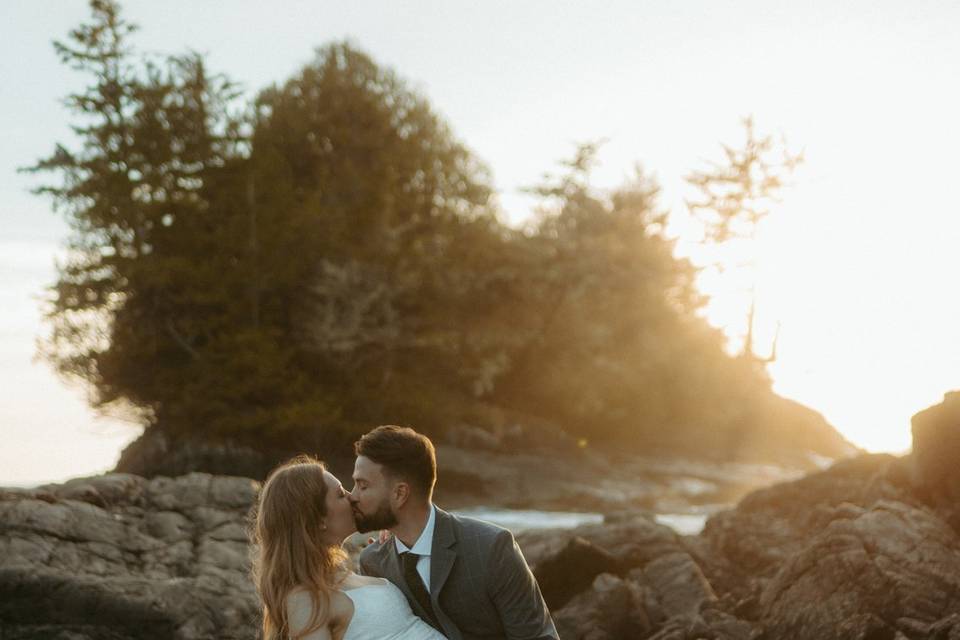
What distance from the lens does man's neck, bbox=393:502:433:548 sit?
551 centimetres

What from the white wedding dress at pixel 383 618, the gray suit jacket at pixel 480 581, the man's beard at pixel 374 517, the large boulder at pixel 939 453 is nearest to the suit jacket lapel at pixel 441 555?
the gray suit jacket at pixel 480 581

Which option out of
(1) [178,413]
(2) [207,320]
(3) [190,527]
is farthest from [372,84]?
(3) [190,527]

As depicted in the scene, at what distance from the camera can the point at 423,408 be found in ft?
114

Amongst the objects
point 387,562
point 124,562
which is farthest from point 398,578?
point 124,562

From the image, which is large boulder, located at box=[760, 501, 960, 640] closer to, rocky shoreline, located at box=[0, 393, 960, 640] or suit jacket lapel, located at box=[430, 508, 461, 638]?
rocky shoreline, located at box=[0, 393, 960, 640]

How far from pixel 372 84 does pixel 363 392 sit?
12.2m

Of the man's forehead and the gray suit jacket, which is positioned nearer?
the man's forehead

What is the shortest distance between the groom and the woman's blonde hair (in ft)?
0.92

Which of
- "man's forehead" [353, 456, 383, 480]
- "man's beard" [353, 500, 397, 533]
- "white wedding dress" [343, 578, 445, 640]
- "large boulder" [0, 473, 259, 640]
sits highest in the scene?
"man's forehead" [353, 456, 383, 480]

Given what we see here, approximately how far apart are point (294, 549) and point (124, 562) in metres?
6.01

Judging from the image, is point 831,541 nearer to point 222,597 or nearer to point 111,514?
point 222,597

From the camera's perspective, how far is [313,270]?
3450 cm

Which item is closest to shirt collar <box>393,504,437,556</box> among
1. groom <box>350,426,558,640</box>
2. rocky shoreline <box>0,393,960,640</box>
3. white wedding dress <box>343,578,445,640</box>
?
groom <box>350,426,558,640</box>

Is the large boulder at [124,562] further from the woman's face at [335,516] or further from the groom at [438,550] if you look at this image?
the woman's face at [335,516]
